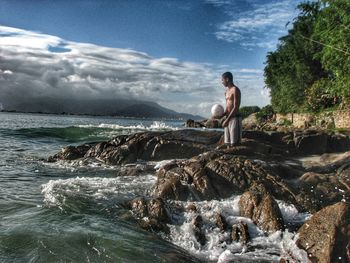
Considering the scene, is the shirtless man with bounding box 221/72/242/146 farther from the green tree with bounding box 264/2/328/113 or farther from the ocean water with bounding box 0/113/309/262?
the green tree with bounding box 264/2/328/113

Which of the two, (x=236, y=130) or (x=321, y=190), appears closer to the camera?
(x=321, y=190)

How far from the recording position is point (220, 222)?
320 inches

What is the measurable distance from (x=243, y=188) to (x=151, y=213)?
112 inches

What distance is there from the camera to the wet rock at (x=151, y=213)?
8070 mm

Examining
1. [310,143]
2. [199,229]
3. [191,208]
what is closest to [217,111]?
[191,208]

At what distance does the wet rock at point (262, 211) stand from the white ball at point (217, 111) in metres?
5.27

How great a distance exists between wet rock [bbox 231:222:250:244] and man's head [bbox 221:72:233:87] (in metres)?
6.90

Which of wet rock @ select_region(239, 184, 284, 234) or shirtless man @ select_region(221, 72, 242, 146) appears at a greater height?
shirtless man @ select_region(221, 72, 242, 146)

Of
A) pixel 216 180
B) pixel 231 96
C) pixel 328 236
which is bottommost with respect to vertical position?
pixel 328 236

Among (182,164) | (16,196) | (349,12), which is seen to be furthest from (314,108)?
(16,196)

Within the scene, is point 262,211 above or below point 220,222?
above

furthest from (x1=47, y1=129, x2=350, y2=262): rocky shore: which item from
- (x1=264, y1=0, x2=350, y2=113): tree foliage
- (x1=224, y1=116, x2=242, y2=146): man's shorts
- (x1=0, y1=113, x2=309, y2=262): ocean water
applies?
(x1=264, y1=0, x2=350, y2=113): tree foliage

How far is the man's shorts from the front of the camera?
548 inches

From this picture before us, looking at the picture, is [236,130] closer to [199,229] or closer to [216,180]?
[216,180]
